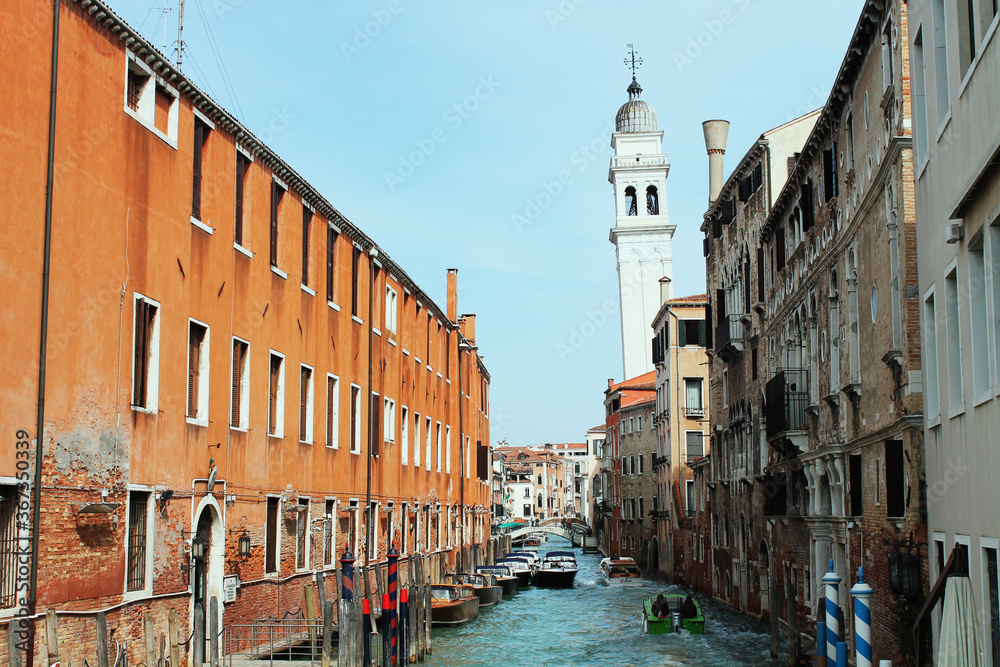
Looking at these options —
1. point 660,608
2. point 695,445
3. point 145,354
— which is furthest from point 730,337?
point 695,445

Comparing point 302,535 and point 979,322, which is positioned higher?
point 979,322

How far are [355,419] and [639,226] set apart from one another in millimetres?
50155

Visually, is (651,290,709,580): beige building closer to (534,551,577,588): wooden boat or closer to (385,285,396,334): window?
(534,551,577,588): wooden boat

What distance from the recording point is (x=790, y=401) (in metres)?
20.1

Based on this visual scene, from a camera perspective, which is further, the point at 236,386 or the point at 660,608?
the point at 660,608

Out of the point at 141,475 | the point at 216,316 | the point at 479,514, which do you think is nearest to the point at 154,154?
the point at 216,316

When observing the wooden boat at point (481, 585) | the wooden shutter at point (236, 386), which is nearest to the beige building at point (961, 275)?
the wooden shutter at point (236, 386)

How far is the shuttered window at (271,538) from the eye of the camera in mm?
19000

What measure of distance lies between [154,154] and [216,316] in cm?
283

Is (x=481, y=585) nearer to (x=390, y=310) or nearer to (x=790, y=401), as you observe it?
(x=390, y=310)

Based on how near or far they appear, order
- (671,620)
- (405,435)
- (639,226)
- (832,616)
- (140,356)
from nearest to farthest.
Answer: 1. (832,616)
2. (140,356)
3. (671,620)
4. (405,435)
5. (639,226)

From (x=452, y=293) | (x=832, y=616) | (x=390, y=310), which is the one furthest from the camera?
(x=452, y=293)

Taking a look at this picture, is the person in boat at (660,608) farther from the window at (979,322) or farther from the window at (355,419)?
the window at (979,322)

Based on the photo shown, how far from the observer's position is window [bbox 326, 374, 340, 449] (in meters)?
22.7
